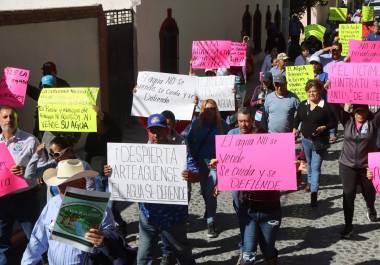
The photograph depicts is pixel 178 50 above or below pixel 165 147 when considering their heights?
above

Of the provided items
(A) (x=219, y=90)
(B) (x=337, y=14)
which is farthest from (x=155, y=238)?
(B) (x=337, y=14)

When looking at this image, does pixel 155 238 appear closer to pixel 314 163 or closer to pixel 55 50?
pixel 314 163

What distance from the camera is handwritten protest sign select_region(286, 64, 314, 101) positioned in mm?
10055

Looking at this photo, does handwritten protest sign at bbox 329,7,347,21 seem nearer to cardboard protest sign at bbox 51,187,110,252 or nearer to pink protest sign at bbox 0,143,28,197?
pink protest sign at bbox 0,143,28,197

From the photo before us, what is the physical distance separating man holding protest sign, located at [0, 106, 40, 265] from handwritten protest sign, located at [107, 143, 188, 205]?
33.8 inches

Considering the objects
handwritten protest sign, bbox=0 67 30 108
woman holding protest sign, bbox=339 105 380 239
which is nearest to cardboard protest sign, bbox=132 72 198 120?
handwritten protest sign, bbox=0 67 30 108

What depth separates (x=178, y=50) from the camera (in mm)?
15664

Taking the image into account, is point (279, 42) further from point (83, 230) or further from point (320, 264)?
point (83, 230)

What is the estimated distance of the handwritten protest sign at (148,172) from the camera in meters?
5.31

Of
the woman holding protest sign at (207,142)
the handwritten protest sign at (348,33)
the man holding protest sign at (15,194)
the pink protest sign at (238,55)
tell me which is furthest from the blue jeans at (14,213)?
the handwritten protest sign at (348,33)

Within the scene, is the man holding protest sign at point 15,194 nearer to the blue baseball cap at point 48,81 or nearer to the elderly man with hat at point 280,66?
the blue baseball cap at point 48,81

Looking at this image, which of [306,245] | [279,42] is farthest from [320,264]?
[279,42]

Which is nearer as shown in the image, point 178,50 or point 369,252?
point 369,252

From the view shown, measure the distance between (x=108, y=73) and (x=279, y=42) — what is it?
913 cm
